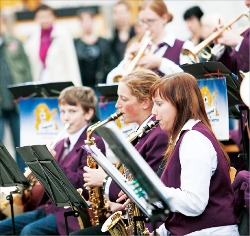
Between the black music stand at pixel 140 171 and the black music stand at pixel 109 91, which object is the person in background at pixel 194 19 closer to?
the black music stand at pixel 109 91

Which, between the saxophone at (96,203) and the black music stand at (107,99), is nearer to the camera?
the saxophone at (96,203)

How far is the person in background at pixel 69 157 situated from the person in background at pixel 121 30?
176 inches

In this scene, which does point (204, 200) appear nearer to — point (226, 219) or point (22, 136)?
point (226, 219)

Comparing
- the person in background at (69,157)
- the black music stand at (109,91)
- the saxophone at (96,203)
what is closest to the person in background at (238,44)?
the black music stand at (109,91)

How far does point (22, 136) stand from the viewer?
25.7 ft

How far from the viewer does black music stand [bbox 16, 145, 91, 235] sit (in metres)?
5.49

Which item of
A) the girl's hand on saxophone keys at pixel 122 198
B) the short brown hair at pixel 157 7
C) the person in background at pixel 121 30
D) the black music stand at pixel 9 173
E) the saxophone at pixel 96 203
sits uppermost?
the short brown hair at pixel 157 7

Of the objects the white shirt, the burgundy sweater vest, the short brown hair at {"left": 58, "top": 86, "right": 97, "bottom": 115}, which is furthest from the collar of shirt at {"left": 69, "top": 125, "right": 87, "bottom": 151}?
the burgundy sweater vest

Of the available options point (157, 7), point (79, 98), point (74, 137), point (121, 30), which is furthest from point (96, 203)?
point (121, 30)

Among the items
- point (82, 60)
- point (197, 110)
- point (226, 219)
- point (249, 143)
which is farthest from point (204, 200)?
point (82, 60)

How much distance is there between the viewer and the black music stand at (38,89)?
290 inches

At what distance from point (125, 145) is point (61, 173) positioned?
128cm

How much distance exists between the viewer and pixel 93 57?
11109 mm

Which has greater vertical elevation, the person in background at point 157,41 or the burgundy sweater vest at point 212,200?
the person in background at point 157,41
